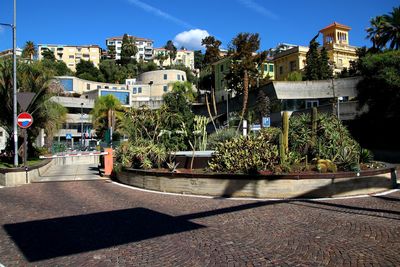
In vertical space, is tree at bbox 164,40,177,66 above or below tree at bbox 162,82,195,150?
above

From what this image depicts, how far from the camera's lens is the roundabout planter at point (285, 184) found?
1062 centimetres

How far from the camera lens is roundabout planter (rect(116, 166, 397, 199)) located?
10625mm

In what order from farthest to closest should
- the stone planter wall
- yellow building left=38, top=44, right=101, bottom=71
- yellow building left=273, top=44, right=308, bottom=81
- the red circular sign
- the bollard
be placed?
yellow building left=38, top=44, right=101, bottom=71 < yellow building left=273, top=44, right=308, bottom=81 < the bollard < the red circular sign < the stone planter wall

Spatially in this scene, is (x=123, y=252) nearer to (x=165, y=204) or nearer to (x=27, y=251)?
(x=27, y=251)

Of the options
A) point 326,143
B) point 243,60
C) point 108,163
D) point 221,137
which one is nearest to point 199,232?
point 326,143

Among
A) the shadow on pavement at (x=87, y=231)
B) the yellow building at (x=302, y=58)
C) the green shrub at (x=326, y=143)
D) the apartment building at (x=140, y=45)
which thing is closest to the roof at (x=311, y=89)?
the yellow building at (x=302, y=58)

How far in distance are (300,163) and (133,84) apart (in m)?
93.9

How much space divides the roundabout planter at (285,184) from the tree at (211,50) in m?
72.4

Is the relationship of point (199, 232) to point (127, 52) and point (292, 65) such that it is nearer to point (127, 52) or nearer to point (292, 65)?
point (292, 65)

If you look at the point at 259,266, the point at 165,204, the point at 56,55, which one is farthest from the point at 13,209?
the point at 56,55

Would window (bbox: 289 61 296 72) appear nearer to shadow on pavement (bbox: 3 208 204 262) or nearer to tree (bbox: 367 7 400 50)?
tree (bbox: 367 7 400 50)

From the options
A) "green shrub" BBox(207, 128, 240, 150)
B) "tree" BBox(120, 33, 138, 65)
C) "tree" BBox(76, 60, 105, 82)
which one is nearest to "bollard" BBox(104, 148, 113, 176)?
"green shrub" BBox(207, 128, 240, 150)

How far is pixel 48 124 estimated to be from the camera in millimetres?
22141

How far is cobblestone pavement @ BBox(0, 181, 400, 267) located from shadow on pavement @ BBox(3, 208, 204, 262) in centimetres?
2
